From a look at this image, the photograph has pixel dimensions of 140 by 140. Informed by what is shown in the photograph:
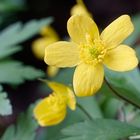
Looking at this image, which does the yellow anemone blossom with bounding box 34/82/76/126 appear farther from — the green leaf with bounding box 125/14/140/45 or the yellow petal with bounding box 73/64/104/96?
the green leaf with bounding box 125/14/140/45

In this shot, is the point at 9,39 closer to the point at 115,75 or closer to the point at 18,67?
the point at 18,67

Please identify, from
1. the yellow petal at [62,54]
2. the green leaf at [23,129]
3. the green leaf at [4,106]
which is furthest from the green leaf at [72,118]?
the yellow petal at [62,54]

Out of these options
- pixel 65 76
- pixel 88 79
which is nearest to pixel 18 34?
pixel 65 76

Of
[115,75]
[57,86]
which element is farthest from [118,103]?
[57,86]

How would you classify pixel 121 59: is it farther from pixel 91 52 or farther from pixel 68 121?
pixel 68 121

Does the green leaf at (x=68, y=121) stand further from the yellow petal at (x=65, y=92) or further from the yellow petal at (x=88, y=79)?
the yellow petal at (x=88, y=79)

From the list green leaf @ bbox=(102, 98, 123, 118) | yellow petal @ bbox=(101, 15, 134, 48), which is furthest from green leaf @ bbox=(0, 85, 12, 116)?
green leaf @ bbox=(102, 98, 123, 118)
